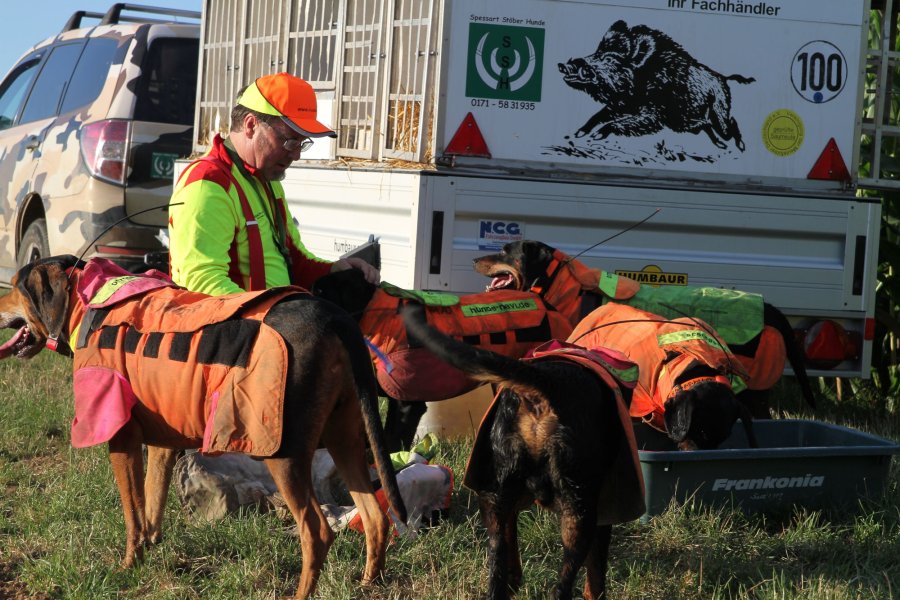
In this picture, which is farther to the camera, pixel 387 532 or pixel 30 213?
pixel 30 213

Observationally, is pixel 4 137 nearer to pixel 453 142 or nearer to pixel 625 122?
pixel 453 142

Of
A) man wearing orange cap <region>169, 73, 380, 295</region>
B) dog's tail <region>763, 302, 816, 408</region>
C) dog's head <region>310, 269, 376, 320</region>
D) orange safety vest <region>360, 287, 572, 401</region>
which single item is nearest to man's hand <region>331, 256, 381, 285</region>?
dog's head <region>310, 269, 376, 320</region>

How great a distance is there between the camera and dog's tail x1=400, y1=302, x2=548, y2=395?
10.0 ft

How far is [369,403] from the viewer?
3471mm

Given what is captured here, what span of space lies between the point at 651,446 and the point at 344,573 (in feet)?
6.64

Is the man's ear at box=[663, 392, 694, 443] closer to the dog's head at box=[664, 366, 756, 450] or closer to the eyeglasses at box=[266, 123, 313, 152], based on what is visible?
the dog's head at box=[664, 366, 756, 450]

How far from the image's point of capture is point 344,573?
3777 millimetres

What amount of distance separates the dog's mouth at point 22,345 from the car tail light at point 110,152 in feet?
11.4

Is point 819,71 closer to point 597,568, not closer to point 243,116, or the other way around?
point 243,116

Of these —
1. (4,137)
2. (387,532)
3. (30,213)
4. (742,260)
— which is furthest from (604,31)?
(4,137)

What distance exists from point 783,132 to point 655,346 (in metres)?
1.83

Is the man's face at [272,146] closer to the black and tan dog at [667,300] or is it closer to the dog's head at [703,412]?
the black and tan dog at [667,300]

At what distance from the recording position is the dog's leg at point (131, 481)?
385 cm

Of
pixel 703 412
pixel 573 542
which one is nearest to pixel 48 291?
pixel 573 542
